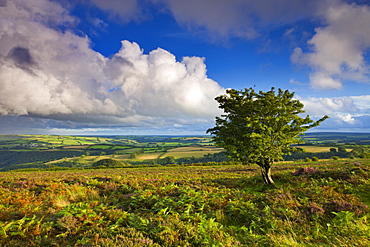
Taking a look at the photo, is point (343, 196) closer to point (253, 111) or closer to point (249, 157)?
point (249, 157)

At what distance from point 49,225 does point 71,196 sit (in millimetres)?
4175

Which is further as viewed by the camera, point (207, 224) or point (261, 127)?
point (261, 127)

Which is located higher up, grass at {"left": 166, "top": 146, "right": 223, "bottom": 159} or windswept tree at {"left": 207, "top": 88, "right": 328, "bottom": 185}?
windswept tree at {"left": 207, "top": 88, "right": 328, "bottom": 185}

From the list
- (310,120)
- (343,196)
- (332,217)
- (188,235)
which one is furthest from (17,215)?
(310,120)

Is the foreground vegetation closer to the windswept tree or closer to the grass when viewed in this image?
the windswept tree

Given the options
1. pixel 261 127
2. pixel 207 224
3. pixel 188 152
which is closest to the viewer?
pixel 207 224

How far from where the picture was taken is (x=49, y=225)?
602 centimetres

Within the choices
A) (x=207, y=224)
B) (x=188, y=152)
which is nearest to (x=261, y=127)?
(x=207, y=224)

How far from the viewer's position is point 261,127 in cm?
1144

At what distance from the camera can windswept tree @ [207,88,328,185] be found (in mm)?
12141

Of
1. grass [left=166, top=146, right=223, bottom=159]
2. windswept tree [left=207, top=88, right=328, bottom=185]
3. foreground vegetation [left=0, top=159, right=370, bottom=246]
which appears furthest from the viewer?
grass [left=166, top=146, right=223, bottom=159]

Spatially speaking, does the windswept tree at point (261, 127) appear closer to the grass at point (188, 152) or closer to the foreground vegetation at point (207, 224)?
the foreground vegetation at point (207, 224)

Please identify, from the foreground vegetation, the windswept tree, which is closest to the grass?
the windswept tree

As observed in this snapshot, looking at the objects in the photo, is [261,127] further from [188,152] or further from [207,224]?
[188,152]
